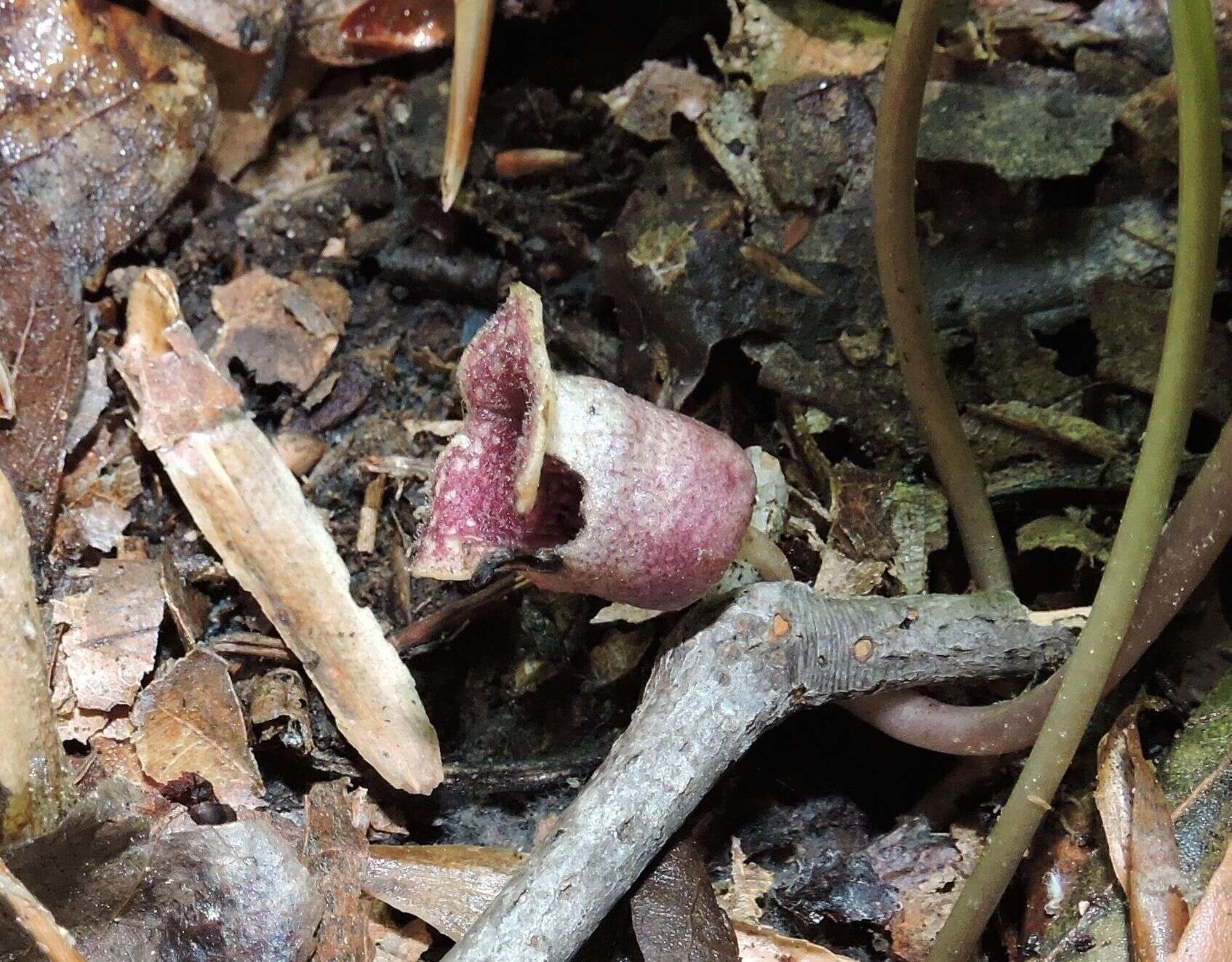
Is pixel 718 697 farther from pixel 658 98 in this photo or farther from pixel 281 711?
pixel 658 98

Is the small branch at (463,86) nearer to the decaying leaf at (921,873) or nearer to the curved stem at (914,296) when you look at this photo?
the curved stem at (914,296)

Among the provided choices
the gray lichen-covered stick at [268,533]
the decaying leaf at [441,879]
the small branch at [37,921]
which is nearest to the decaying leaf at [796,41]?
the gray lichen-covered stick at [268,533]

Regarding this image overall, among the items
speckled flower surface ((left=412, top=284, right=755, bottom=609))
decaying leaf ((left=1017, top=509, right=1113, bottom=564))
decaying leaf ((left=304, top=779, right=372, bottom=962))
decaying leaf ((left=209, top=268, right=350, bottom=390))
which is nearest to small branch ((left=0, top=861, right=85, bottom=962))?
decaying leaf ((left=304, top=779, right=372, bottom=962))

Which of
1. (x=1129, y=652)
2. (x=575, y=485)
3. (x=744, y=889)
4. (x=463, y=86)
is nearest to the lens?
(x=575, y=485)

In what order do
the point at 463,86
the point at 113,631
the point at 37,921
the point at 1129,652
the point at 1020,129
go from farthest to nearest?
the point at 463,86, the point at 1020,129, the point at 113,631, the point at 1129,652, the point at 37,921

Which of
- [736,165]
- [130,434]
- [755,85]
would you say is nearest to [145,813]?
[130,434]

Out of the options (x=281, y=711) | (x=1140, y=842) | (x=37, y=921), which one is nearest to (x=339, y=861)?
(x=281, y=711)
